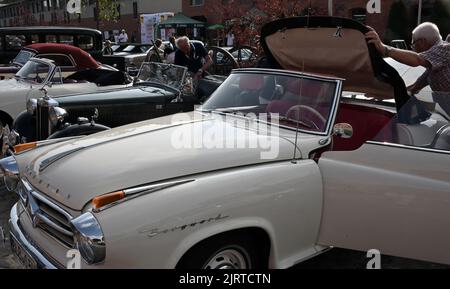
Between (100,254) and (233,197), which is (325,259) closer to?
(233,197)

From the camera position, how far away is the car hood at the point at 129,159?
273cm

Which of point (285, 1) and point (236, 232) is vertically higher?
point (285, 1)

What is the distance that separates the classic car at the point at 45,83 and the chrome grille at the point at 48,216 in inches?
174

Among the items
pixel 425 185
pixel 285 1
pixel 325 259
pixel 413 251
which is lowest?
pixel 325 259

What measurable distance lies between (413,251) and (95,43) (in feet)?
36.2

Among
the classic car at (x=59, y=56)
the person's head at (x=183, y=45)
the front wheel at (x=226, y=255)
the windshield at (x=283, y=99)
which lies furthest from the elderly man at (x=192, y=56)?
the front wheel at (x=226, y=255)

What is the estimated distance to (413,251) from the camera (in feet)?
10.1

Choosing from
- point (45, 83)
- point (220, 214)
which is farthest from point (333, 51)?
point (45, 83)

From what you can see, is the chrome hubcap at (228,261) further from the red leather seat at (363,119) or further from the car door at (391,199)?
the red leather seat at (363,119)

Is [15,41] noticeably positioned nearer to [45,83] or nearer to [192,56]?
[45,83]

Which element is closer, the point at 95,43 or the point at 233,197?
the point at 233,197

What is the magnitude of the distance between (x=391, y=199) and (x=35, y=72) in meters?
6.39

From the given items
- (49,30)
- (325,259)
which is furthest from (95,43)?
(325,259)

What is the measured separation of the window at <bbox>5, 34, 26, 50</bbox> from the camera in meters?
11.6
